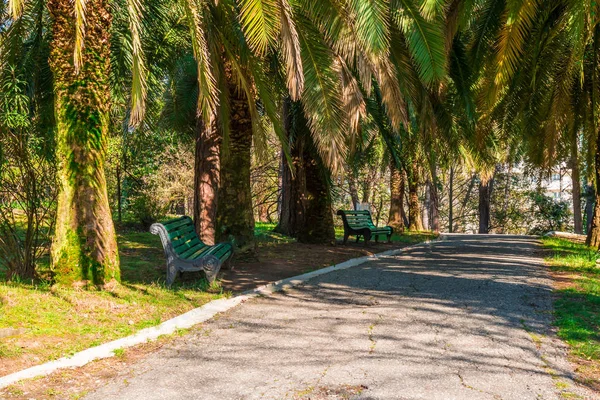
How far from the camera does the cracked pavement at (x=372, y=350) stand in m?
4.01

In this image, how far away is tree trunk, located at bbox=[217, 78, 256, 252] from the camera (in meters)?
10.5

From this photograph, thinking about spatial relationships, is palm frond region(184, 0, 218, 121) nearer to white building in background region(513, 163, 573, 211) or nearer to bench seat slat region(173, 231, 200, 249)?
bench seat slat region(173, 231, 200, 249)

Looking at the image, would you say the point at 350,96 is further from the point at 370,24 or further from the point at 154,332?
the point at 154,332

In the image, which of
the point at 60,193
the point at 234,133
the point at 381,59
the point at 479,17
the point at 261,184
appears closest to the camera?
the point at 60,193

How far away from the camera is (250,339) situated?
548cm

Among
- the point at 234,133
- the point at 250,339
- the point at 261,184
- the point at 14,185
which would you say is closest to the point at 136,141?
the point at 234,133

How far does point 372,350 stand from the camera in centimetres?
494

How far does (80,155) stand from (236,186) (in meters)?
3.85

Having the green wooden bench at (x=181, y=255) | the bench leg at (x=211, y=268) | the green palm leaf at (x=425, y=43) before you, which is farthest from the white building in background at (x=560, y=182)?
the bench leg at (x=211, y=268)

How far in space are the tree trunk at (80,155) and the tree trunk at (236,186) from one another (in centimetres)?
356

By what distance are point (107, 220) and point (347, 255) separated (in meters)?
6.59

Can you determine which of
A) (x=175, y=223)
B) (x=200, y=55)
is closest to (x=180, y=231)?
(x=175, y=223)

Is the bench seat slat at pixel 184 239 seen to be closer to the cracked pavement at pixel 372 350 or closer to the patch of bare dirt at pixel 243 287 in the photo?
→ the patch of bare dirt at pixel 243 287

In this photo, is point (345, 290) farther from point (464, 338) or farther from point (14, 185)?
point (14, 185)
